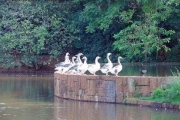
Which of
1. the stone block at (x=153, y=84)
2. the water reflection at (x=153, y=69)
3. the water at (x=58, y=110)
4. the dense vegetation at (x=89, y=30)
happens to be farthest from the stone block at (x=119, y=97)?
the dense vegetation at (x=89, y=30)

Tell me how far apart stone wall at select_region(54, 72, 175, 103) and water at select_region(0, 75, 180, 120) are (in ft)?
1.48

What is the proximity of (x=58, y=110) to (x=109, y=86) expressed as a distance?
278 centimetres

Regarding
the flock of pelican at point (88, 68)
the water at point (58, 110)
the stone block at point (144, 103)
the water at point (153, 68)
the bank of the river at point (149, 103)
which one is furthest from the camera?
the water at point (153, 68)

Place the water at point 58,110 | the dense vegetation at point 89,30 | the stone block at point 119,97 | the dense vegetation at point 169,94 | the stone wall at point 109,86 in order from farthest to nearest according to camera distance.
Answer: the dense vegetation at point 89,30, the stone block at point 119,97, the stone wall at point 109,86, the dense vegetation at point 169,94, the water at point 58,110

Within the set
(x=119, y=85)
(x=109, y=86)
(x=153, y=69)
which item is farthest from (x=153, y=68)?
(x=119, y=85)

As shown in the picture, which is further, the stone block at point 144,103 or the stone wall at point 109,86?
the stone wall at point 109,86

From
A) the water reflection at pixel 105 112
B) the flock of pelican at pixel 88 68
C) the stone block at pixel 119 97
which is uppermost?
the flock of pelican at pixel 88 68

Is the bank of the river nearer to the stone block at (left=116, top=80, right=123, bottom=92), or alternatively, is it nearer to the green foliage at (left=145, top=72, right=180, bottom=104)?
the green foliage at (left=145, top=72, right=180, bottom=104)

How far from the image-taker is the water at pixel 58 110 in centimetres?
2053

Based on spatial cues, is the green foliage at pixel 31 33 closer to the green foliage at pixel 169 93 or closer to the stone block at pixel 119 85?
the stone block at pixel 119 85

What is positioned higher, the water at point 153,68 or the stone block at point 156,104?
the water at point 153,68

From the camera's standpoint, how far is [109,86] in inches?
947

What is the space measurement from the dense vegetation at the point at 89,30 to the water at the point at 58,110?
10380mm

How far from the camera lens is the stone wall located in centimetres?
2333
